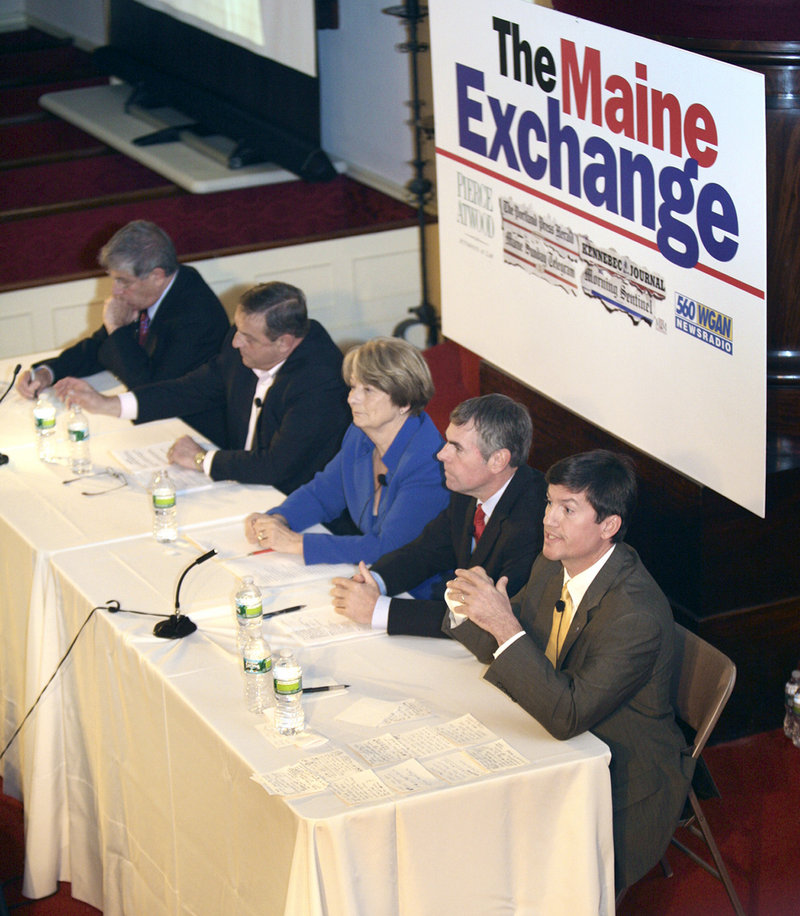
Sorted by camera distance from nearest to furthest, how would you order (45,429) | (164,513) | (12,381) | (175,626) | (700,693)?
(700,693) → (175,626) → (164,513) → (45,429) → (12,381)

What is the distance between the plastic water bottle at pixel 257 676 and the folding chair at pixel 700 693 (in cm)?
97

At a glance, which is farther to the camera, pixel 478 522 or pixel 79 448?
pixel 79 448

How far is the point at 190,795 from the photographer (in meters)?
2.92

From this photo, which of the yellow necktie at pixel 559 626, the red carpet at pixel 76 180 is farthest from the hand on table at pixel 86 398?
the red carpet at pixel 76 180

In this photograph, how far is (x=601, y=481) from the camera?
2.91 metres

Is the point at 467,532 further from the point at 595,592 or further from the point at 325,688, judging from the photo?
the point at 325,688

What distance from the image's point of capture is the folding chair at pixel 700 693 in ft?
9.64

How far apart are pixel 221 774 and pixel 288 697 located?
0.22m

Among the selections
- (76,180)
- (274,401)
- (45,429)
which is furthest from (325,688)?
(76,180)

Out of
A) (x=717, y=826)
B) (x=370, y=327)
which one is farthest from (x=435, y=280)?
(x=717, y=826)

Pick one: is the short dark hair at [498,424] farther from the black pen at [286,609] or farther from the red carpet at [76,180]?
the red carpet at [76,180]

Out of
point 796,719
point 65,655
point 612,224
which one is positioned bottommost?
point 796,719

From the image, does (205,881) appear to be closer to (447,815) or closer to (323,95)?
(447,815)

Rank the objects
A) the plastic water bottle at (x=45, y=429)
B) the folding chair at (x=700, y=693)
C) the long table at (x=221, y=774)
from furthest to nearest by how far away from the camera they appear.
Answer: the plastic water bottle at (x=45, y=429) < the folding chair at (x=700, y=693) < the long table at (x=221, y=774)
